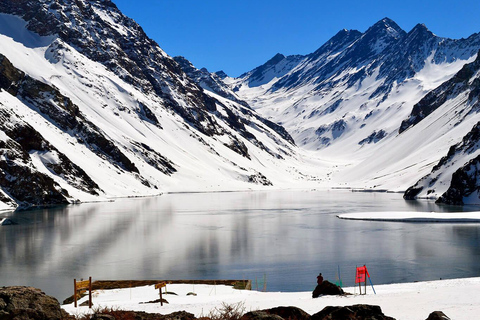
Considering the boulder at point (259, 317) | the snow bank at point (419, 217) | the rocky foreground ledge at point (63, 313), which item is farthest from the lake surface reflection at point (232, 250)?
the boulder at point (259, 317)

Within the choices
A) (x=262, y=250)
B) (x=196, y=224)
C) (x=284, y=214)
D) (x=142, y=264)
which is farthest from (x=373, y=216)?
(x=142, y=264)

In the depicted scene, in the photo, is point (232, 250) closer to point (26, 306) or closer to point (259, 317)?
point (259, 317)

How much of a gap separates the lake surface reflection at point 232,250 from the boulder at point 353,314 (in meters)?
17.8

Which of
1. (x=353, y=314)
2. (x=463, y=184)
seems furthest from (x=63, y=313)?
(x=463, y=184)

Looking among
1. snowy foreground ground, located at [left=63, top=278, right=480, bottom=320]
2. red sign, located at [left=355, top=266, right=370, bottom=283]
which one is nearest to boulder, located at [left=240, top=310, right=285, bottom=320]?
snowy foreground ground, located at [left=63, top=278, right=480, bottom=320]

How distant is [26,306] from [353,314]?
10.3 metres

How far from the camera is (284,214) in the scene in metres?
91.5

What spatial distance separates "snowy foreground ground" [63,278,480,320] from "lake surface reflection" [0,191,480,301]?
4.59 m

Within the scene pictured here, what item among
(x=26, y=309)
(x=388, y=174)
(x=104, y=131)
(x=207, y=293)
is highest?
(x=104, y=131)

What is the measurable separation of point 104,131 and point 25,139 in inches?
2289

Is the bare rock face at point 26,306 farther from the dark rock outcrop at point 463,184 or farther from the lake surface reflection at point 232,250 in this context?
the dark rock outcrop at point 463,184

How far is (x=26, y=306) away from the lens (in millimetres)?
15469

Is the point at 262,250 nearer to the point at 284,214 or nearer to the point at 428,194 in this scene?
the point at 284,214

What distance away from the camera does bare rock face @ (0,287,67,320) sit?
48.8 feet
